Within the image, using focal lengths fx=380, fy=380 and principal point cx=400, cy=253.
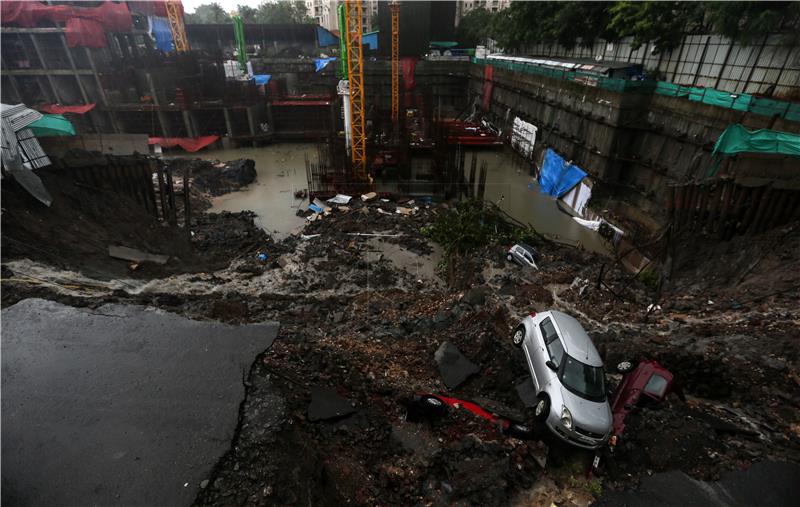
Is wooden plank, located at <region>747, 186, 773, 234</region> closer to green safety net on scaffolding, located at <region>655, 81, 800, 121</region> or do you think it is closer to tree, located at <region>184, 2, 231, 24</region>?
green safety net on scaffolding, located at <region>655, 81, 800, 121</region>

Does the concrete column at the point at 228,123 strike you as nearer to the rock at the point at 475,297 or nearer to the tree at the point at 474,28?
the rock at the point at 475,297

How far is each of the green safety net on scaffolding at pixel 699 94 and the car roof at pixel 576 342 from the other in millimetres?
10588

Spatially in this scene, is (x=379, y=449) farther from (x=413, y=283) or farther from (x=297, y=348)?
(x=413, y=283)

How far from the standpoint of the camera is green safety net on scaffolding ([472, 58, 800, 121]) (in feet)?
38.3

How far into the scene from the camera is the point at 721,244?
11.2m

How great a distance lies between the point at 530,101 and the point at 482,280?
1915cm

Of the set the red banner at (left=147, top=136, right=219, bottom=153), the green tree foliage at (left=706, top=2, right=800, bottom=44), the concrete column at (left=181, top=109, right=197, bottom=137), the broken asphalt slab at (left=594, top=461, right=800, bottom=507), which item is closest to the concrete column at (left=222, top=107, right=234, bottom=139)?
the red banner at (left=147, top=136, right=219, bottom=153)

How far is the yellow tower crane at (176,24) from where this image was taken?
138ft

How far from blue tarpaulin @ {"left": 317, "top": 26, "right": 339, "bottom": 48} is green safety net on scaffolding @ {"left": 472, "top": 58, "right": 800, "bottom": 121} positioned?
127 feet

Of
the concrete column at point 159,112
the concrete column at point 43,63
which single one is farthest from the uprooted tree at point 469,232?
the concrete column at point 43,63

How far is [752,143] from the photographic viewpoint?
37.0 ft

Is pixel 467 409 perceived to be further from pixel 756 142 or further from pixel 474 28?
pixel 474 28

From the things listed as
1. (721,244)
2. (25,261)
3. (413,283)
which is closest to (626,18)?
(721,244)

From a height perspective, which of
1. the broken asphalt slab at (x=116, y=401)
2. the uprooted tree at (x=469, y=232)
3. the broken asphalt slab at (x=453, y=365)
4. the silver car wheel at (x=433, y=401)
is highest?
the broken asphalt slab at (x=116, y=401)
